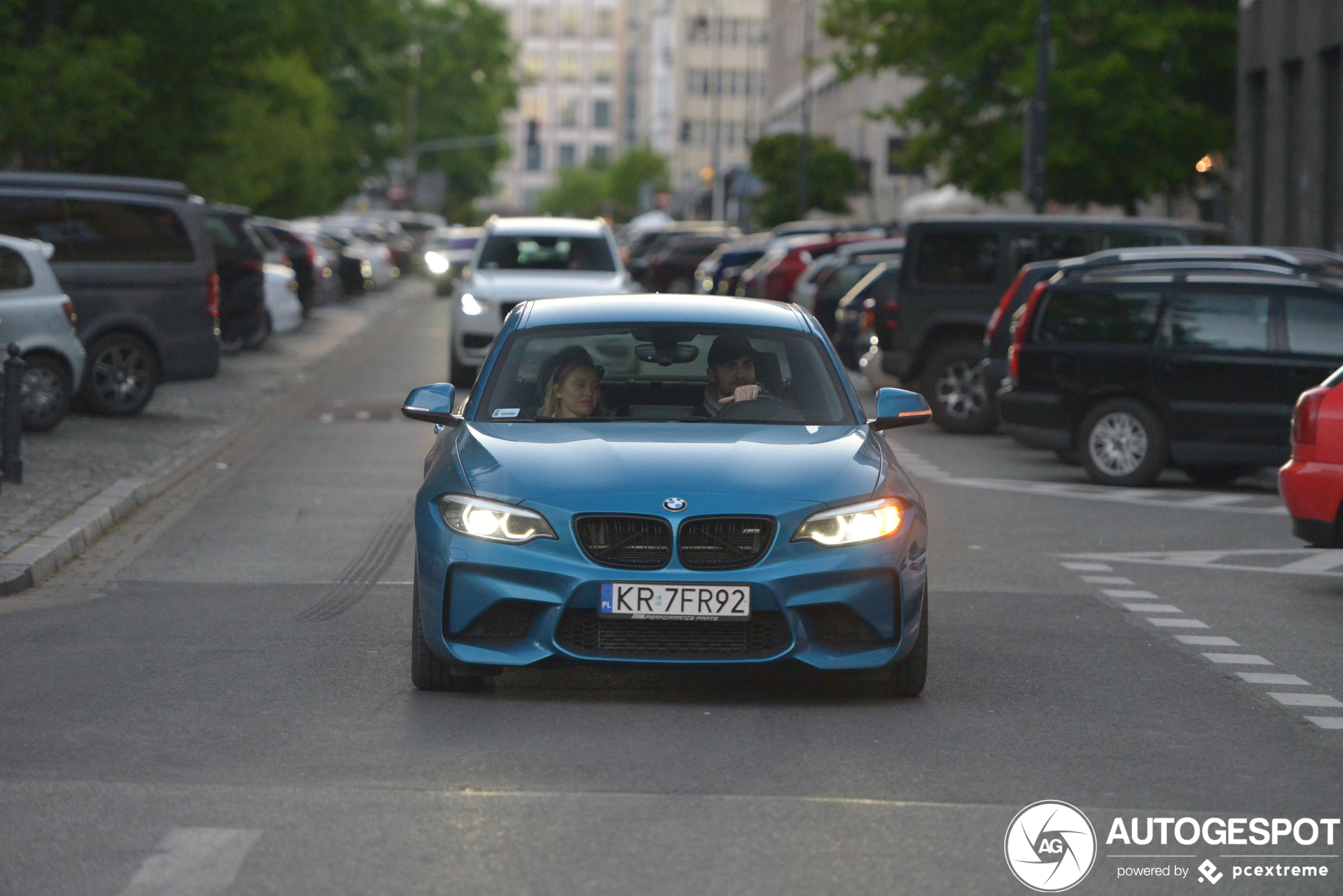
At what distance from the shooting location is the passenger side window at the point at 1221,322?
660 inches

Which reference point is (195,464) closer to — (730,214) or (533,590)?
(533,590)

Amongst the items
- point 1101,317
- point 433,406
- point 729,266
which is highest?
point 729,266

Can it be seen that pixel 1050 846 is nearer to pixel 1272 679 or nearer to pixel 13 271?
pixel 1272 679

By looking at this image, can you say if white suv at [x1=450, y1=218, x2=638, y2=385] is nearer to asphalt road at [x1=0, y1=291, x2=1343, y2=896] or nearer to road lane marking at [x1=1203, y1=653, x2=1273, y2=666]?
asphalt road at [x1=0, y1=291, x2=1343, y2=896]

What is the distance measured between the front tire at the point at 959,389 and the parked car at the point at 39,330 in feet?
25.5

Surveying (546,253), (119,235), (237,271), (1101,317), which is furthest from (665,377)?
(237,271)

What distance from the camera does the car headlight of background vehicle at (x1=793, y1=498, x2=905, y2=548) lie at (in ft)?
26.1

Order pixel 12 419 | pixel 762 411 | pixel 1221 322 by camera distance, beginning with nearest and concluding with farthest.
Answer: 1. pixel 762 411
2. pixel 12 419
3. pixel 1221 322

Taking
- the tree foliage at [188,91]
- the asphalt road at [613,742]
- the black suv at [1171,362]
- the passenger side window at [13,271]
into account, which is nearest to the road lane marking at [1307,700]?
the asphalt road at [613,742]

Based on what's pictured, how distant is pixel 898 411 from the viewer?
916 cm

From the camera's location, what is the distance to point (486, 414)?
8.95 meters

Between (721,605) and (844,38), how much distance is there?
116 ft

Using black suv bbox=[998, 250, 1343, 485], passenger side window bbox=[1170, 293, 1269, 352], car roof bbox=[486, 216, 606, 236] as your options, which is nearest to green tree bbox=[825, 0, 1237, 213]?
car roof bbox=[486, 216, 606, 236]

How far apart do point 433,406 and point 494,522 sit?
49.8 inches
